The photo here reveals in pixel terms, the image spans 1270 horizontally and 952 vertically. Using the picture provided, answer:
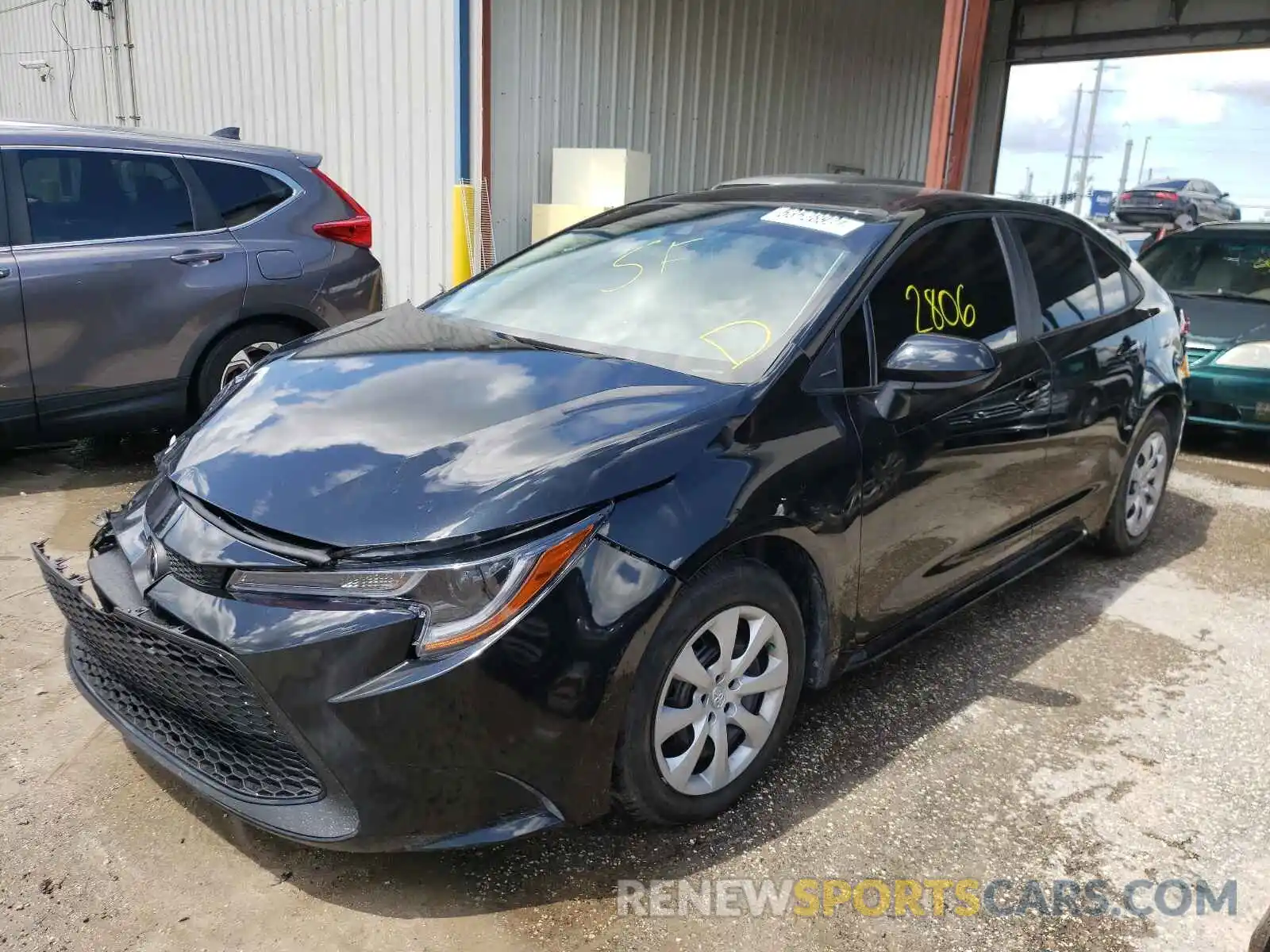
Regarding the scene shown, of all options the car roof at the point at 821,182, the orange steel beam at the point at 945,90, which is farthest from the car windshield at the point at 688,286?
the orange steel beam at the point at 945,90

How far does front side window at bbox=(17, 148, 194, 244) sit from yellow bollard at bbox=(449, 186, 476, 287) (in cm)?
281

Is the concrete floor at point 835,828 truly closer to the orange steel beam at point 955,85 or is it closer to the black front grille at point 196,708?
the black front grille at point 196,708

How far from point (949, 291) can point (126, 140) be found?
4170 mm

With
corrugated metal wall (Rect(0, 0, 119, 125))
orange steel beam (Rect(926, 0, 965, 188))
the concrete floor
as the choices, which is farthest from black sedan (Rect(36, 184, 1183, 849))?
corrugated metal wall (Rect(0, 0, 119, 125))

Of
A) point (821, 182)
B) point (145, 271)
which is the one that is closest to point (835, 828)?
point (821, 182)

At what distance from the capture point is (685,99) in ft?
32.3

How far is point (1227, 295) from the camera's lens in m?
7.27

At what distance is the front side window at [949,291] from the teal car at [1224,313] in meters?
3.09

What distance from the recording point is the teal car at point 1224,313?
21.2 ft

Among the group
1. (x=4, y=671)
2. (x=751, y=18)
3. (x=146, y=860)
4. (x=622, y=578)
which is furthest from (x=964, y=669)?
(x=751, y=18)

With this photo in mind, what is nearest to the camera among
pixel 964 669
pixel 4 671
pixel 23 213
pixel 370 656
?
pixel 370 656

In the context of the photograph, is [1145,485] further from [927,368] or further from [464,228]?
[464,228]

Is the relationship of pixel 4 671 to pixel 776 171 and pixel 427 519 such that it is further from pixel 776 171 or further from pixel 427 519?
pixel 776 171

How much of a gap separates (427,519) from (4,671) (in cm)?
197
